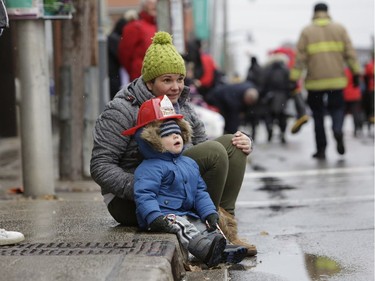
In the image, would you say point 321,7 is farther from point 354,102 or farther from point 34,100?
point 354,102

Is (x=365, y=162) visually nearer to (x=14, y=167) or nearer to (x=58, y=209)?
(x=14, y=167)

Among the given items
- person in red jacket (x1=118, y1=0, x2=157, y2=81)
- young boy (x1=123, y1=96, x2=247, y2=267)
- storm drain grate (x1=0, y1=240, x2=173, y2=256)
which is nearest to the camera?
storm drain grate (x1=0, y1=240, x2=173, y2=256)

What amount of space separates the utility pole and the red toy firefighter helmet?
8.78 ft

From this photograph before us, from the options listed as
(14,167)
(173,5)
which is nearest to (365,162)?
(173,5)

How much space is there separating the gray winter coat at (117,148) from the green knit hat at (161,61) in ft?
0.38

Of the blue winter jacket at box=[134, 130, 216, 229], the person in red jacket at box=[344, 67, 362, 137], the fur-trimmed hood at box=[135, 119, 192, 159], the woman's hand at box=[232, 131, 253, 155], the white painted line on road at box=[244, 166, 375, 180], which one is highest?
the fur-trimmed hood at box=[135, 119, 192, 159]

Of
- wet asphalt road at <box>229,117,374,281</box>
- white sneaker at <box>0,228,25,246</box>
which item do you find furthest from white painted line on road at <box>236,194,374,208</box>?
white sneaker at <box>0,228,25,246</box>

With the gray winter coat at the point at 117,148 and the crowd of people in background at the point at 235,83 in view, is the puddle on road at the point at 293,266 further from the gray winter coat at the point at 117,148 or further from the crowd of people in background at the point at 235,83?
the crowd of people in background at the point at 235,83

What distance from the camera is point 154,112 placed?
558cm

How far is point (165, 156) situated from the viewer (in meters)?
5.60

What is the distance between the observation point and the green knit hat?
236 inches

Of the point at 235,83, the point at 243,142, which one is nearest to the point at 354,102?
the point at 235,83

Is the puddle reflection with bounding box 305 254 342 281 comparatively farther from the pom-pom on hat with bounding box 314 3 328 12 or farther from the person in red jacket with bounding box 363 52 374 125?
the person in red jacket with bounding box 363 52 374 125

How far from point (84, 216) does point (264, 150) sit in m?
10.3
